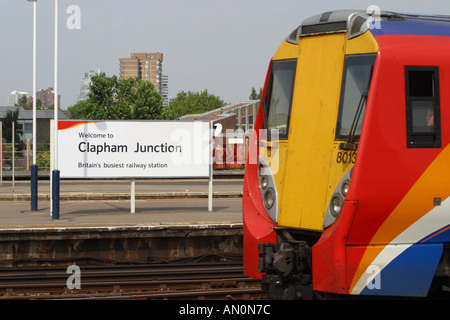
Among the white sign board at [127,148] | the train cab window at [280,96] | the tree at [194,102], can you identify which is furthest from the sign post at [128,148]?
the tree at [194,102]

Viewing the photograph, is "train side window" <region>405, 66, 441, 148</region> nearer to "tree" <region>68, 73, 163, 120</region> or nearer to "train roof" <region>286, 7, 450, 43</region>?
"train roof" <region>286, 7, 450, 43</region>

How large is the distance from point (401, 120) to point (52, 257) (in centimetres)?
803

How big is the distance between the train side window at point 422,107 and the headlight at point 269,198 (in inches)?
73.1

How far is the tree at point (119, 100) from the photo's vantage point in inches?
2443

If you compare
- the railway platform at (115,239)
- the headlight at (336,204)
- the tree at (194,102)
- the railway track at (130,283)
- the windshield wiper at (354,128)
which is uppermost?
the tree at (194,102)

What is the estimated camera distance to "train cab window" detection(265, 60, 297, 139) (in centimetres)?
772

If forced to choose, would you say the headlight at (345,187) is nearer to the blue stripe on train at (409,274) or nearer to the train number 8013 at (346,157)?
the train number 8013 at (346,157)

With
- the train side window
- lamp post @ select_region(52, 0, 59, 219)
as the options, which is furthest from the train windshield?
lamp post @ select_region(52, 0, 59, 219)

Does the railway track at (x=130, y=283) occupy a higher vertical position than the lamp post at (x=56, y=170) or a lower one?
lower

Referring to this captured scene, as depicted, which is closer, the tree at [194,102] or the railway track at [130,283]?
the railway track at [130,283]

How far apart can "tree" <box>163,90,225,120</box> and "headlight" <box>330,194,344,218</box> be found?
107 metres
